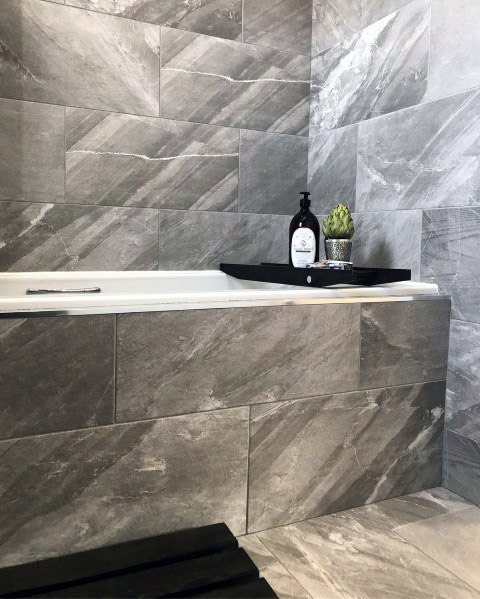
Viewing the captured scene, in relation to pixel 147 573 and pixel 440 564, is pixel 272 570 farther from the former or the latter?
pixel 440 564

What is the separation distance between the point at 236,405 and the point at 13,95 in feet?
4.50

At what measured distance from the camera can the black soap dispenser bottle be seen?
2062 mm

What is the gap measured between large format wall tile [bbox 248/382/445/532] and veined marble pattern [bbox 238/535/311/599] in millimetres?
58

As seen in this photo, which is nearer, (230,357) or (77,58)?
(230,357)

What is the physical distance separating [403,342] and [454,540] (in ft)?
1.91

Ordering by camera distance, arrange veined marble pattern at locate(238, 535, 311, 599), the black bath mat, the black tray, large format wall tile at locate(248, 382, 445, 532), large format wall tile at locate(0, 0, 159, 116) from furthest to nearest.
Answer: large format wall tile at locate(0, 0, 159, 116) → the black tray → large format wall tile at locate(248, 382, 445, 532) → veined marble pattern at locate(238, 535, 311, 599) → the black bath mat

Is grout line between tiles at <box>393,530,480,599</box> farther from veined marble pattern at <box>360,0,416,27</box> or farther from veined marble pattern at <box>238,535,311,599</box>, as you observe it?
veined marble pattern at <box>360,0,416,27</box>

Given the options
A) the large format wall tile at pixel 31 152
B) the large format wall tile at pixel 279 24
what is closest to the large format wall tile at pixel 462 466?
the large format wall tile at pixel 31 152

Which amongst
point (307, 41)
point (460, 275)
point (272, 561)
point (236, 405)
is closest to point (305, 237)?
point (460, 275)

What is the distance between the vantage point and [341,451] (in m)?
1.61

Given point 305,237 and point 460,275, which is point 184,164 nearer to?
point 305,237

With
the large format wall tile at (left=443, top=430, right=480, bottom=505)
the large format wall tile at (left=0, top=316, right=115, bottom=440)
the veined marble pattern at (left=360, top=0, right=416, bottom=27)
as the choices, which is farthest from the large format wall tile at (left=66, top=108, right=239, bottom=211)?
the large format wall tile at (left=443, top=430, right=480, bottom=505)

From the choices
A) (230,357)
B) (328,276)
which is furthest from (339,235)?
(230,357)

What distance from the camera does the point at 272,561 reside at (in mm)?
1350
